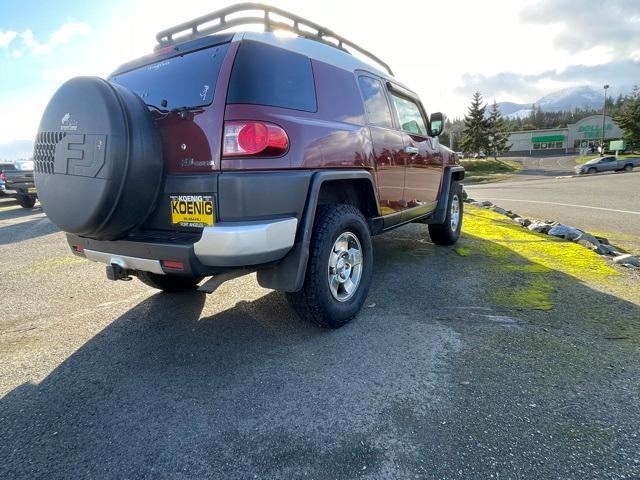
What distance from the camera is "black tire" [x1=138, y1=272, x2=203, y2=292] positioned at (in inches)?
145

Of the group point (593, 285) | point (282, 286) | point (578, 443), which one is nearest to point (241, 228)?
point (282, 286)

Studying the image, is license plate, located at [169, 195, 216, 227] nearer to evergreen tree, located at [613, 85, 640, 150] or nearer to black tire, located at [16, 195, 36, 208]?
black tire, located at [16, 195, 36, 208]

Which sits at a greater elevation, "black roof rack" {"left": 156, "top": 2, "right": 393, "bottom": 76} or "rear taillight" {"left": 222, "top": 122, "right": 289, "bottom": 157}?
"black roof rack" {"left": 156, "top": 2, "right": 393, "bottom": 76}

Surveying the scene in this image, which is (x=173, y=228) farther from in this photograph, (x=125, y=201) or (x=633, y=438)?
(x=633, y=438)

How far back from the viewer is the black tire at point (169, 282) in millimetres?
3691

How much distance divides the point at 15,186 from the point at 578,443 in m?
16.4

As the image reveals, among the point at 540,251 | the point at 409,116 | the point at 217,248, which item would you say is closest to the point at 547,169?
the point at 540,251

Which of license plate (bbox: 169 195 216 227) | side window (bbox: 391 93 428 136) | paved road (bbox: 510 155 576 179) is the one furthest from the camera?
paved road (bbox: 510 155 576 179)

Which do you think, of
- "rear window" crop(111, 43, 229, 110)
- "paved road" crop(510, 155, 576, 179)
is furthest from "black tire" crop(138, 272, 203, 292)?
"paved road" crop(510, 155, 576, 179)

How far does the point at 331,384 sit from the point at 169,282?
2178 millimetres

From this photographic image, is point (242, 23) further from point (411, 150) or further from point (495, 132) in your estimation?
point (495, 132)

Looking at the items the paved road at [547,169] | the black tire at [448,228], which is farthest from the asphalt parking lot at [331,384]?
the paved road at [547,169]

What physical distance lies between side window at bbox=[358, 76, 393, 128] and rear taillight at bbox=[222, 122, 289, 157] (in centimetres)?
141

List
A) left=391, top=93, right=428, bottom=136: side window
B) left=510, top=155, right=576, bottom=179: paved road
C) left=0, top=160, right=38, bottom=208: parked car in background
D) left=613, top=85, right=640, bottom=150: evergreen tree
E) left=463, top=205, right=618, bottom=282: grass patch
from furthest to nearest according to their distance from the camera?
left=613, top=85, right=640, bottom=150: evergreen tree
left=510, top=155, right=576, bottom=179: paved road
left=0, top=160, right=38, bottom=208: parked car in background
left=463, top=205, right=618, bottom=282: grass patch
left=391, top=93, right=428, bottom=136: side window
